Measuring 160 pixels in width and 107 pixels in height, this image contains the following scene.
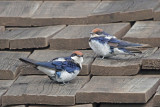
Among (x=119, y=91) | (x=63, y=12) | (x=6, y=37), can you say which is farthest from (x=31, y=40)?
(x=119, y=91)

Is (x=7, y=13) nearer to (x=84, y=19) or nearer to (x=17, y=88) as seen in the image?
(x=84, y=19)

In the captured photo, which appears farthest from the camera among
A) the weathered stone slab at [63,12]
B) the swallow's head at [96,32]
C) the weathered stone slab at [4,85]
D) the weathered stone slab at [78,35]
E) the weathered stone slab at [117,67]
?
the weathered stone slab at [63,12]

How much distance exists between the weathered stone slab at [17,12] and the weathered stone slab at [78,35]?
2.03 feet

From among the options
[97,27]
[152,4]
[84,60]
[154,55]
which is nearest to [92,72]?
[84,60]

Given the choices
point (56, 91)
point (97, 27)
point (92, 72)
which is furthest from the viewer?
point (97, 27)

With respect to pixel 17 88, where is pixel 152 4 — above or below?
above

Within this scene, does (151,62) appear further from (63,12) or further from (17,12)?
(17,12)

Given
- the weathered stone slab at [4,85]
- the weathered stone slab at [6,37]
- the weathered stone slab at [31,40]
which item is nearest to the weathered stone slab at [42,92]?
the weathered stone slab at [4,85]

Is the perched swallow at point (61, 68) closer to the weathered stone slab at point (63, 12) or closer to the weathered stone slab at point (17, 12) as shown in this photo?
the weathered stone slab at point (63, 12)

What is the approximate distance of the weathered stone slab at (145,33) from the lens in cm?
709

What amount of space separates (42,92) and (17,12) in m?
2.26

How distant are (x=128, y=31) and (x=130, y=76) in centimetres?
104

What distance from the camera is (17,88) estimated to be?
6.39 meters

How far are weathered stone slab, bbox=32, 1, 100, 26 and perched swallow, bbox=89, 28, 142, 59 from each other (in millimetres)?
878
